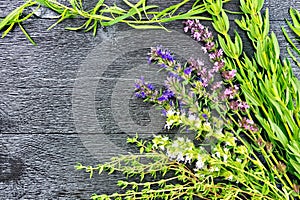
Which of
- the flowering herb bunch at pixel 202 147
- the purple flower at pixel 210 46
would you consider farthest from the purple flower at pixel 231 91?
the purple flower at pixel 210 46

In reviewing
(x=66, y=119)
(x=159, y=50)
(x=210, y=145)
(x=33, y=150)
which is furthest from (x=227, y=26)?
(x=33, y=150)

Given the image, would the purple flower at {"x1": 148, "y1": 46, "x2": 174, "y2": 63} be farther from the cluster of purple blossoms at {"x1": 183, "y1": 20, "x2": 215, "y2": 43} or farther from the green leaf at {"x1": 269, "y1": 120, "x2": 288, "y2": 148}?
the green leaf at {"x1": 269, "y1": 120, "x2": 288, "y2": 148}

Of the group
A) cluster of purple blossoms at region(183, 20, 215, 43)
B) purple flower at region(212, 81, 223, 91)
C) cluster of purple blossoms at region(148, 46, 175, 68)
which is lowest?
purple flower at region(212, 81, 223, 91)

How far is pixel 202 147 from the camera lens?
94cm

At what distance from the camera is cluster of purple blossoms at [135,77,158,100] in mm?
977

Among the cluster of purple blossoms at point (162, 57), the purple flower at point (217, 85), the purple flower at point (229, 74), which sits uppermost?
the cluster of purple blossoms at point (162, 57)

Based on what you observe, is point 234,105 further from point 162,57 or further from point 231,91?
point 162,57

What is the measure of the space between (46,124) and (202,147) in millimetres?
364

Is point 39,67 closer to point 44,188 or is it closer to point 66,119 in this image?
point 66,119

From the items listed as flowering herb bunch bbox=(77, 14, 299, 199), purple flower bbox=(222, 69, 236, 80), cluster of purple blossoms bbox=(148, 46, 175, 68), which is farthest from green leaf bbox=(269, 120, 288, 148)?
cluster of purple blossoms bbox=(148, 46, 175, 68)

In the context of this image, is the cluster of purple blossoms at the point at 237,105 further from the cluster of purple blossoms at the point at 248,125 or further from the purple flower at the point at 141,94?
the purple flower at the point at 141,94

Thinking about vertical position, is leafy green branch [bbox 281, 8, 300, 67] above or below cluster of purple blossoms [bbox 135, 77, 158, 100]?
above

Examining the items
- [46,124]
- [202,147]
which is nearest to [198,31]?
[202,147]

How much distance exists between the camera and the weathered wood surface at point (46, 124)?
1.00m
